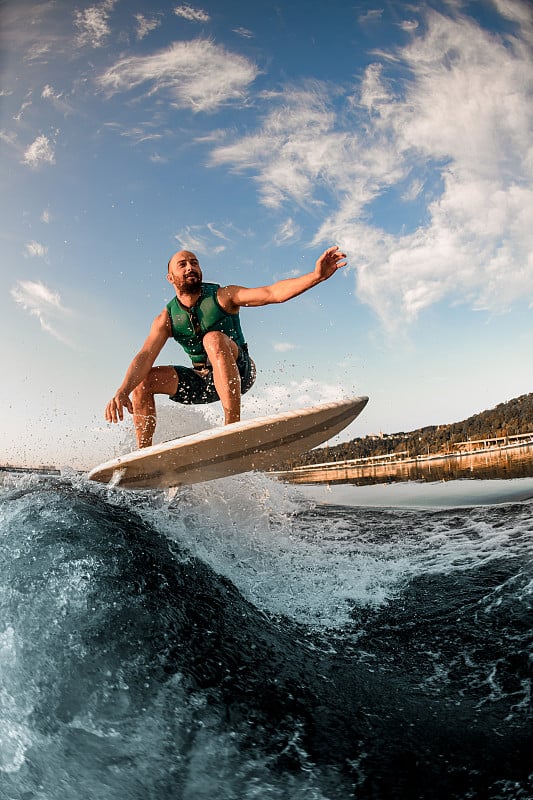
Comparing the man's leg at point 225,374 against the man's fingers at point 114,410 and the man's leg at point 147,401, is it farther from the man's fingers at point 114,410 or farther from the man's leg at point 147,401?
the man's fingers at point 114,410

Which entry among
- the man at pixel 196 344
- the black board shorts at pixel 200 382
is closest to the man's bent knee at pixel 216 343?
the man at pixel 196 344

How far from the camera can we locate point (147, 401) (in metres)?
3.73

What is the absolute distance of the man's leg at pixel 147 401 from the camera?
12.1 ft

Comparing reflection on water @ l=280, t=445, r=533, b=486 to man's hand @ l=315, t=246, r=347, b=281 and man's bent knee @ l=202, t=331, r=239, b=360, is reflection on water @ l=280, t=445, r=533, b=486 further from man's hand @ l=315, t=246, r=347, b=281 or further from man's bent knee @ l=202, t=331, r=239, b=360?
man's hand @ l=315, t=246, r=347, b=281

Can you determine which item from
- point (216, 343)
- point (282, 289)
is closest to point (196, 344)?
point (216, 343)

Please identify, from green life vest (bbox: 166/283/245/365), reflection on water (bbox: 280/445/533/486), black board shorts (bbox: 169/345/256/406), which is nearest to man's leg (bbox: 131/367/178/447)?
black board shorts (bbox: 169/345/256/406)

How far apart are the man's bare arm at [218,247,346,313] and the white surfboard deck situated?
0.84 meters

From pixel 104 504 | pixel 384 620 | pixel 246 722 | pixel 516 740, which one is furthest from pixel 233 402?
pixel 516 740

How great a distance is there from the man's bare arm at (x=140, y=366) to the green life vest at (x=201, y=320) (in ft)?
0.29

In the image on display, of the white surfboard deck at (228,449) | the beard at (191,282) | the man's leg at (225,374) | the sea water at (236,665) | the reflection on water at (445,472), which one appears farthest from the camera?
the reflection on water at (445,472)

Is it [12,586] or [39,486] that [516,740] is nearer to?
[12,586]

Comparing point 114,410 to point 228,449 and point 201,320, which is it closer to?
point 228,449

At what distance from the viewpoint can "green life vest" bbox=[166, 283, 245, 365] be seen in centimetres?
364

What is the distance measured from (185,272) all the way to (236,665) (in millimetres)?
2818
